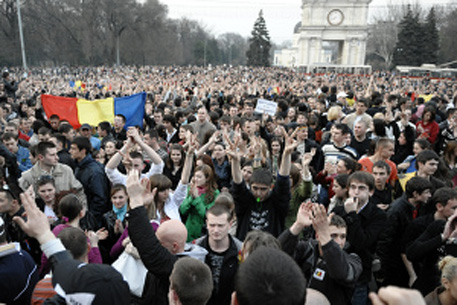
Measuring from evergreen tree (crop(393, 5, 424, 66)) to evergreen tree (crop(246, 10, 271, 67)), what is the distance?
2354 centimetres

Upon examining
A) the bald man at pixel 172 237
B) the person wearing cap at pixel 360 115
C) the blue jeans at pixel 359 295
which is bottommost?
the blue jeans at pixel 359 295

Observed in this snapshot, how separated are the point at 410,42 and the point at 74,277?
63033 mm

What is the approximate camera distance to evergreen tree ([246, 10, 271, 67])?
67.6m

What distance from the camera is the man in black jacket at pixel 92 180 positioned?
4.81 metres

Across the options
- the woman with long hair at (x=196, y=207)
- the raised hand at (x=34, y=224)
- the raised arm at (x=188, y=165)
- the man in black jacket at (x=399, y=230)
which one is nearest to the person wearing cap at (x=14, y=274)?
the raised hand at (x=34, y=224)

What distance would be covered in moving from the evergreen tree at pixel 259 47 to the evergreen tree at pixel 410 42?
23.5 m

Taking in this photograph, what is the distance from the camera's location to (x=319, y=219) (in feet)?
7.27

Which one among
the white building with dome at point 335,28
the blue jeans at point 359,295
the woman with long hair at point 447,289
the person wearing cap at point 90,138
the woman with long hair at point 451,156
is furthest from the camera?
the white building with dome at point 335,28

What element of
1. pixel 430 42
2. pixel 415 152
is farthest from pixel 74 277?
pixel 430 42

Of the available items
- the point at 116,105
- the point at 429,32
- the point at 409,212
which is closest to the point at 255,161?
the point at 409,212

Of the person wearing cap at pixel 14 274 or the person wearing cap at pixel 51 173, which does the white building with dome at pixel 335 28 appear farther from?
the person wearing cap at pixel 14 274

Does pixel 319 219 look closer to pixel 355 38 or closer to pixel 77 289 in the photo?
pixel 77 289

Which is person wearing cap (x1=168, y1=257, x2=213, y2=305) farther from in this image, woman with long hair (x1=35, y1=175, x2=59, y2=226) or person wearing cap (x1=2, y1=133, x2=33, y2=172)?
person wearing cap (x1=2, y1=133, x2=33, y2=172)

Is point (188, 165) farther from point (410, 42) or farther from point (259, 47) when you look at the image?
point (259, 47)
